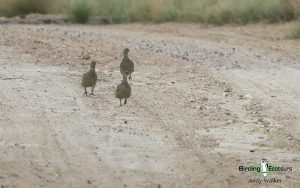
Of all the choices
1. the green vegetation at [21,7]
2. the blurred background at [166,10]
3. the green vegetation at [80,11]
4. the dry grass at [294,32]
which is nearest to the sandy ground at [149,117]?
the dry grass at [294,32]

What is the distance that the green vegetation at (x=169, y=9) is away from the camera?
28594mm

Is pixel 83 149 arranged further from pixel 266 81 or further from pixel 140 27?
pixel 140 27

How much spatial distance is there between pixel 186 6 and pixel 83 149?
22.7 m

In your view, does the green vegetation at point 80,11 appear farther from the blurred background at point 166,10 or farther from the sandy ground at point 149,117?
the sandy ground at point 149,117

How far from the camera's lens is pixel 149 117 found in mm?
11727

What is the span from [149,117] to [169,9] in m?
20.2

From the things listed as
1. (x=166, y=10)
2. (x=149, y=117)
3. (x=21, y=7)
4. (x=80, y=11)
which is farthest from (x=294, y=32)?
(x=21, y=7)

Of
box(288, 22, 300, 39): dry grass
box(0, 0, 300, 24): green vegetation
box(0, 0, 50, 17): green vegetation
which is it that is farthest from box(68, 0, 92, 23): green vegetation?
box(288, 22, 300, 39): dry grass

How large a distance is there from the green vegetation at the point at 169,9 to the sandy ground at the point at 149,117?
720 cm

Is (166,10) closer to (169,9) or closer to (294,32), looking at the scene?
(169,9)

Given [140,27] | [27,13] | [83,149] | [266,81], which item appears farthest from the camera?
[27,13]

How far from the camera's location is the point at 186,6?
31938 millimetres

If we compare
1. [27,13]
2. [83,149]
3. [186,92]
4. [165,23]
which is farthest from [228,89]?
[27,13]

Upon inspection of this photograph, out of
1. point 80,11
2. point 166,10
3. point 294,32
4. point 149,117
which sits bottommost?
point 149,117
